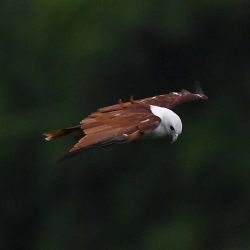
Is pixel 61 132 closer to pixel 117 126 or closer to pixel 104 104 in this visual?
pixel 117 126

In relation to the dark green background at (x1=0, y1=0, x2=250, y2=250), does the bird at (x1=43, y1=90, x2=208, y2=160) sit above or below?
above

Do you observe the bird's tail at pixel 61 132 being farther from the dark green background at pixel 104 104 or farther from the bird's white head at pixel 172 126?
the dark green background at pixel 104 104

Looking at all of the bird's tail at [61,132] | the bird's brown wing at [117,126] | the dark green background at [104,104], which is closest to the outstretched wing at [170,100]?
the bird's brown wing at [117,126]

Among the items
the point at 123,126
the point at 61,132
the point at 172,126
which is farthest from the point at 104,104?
the point at 123,126

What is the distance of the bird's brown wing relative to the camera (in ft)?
48.9

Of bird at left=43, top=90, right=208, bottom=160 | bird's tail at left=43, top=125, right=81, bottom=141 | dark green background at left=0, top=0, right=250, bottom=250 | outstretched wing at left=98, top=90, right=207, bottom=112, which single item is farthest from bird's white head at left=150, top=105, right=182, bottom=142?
dark green background at left=0, top=0, right=250, bottom=250

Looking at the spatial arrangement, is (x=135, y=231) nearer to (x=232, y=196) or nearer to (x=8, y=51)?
(x=232, y=196)

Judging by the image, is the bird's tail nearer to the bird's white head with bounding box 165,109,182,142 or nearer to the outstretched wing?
the bird's white head with bounding box 165,109,182,142

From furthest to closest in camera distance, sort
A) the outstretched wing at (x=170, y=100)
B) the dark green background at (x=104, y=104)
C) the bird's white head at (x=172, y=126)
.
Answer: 1. the dark green background at (x=104, y=104)
2. the outstretched wing at (x=170, y=100)
3. the bird's white head at (x=172, y=126)

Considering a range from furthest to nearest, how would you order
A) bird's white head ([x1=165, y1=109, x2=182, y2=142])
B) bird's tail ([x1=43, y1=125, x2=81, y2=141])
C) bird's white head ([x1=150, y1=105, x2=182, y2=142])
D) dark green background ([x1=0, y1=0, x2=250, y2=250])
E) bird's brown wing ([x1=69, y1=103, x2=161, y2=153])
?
dark green background ([x1=0, y1=0, x2=250, y2=250])
bird's white head ([x1=165, y1=109, x2=182, y2=142])
bird's white head ([x1=150, y1=105, x2=182, y2=142])
bird's tail ([x1=43, y1=125, x2=81, y2=141])
bird's brown wing ([x1=69, y1=103, x2=161, y2=153])

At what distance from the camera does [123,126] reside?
50.2 feet

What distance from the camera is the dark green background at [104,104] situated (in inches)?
1108

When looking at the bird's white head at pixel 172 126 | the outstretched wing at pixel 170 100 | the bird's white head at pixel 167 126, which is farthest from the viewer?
the outstretched wing at pixel 170 100

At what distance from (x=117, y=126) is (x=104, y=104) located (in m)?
12.3
